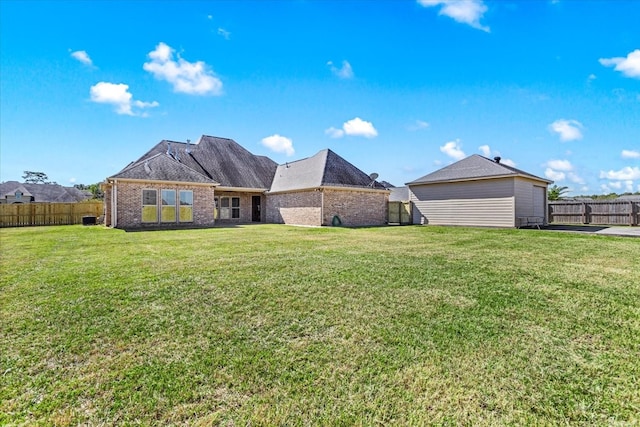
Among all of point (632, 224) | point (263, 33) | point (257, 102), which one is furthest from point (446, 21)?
point (632, 224)

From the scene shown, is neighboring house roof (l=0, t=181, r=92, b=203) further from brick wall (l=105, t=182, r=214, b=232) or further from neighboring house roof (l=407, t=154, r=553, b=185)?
neighboring house roof (l=407, t=154, r=553, b=185)

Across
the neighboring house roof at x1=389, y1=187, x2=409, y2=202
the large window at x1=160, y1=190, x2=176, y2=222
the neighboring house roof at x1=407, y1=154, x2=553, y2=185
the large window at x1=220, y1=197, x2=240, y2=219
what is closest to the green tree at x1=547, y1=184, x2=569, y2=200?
the neighboring house roof at x1=389, y1=187, x2=409, y2=202

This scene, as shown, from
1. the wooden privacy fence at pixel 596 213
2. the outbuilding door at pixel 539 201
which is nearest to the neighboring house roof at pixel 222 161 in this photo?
the outbuilding door at pixel 539 201

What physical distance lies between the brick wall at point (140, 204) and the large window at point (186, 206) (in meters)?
0.17

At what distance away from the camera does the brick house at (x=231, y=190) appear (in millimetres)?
16000

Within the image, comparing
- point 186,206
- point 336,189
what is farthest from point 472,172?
point 186,206

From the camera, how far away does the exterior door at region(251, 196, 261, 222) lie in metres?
23.2

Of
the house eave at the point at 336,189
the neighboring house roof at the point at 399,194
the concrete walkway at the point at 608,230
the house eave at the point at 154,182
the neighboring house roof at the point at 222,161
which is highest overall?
the neighboring house roof at the point at 222,161

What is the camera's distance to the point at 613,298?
4.35m

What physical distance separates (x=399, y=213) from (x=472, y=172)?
5331mm

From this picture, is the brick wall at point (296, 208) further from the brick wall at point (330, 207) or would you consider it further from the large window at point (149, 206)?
the large window at point (149, 206)

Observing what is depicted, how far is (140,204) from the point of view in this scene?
15.9 m

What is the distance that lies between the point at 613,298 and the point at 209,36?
14.7 meters

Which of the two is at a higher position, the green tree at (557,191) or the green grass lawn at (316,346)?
the green tree at (557,191)
